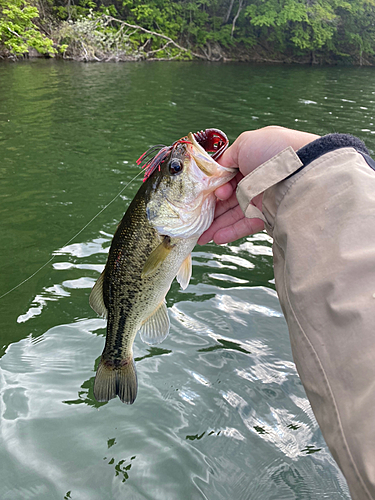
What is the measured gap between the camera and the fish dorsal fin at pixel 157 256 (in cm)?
240

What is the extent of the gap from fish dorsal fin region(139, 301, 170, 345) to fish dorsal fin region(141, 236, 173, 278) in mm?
392

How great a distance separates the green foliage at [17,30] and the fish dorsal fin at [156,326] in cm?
2342

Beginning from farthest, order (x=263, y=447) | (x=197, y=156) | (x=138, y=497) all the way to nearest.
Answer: (x=263, y=447), (x=138, y=497), (x=197, y=156)

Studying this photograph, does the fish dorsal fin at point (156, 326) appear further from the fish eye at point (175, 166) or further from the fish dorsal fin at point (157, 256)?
the fish eye at point (175, 166)

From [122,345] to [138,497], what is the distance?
3.17 feet

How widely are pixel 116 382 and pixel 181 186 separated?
1.35 meters

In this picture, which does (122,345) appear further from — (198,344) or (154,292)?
(198,344)

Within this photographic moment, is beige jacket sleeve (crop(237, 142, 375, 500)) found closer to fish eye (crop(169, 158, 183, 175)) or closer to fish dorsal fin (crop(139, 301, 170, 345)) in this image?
fish eye (crop(169, 158, 183, 175))

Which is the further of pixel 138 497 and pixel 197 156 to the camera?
pixel 138 497

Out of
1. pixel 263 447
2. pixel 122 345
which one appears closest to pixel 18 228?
pixel 122 345

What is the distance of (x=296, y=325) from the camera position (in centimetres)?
160

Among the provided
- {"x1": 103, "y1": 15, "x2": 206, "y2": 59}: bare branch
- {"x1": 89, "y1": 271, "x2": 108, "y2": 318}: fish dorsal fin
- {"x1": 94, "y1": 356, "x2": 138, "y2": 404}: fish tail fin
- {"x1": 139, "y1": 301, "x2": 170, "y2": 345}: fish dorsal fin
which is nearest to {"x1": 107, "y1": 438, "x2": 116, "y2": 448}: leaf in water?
{"x1": 94, "y1": 356, "x2": 138, "y2": 404}: fish tail fin

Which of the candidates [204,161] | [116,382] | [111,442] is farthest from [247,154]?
[111,442]

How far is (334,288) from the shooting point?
142 centimetres
